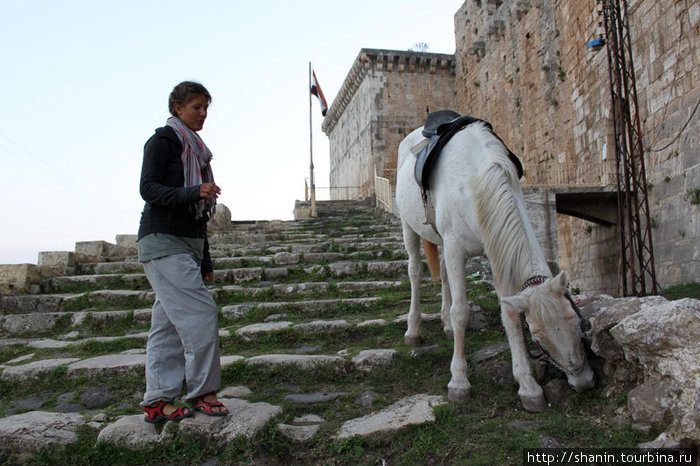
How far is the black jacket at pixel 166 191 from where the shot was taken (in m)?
2.84

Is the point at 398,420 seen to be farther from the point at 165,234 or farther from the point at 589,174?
the point at 589,174

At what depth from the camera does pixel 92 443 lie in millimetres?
2797

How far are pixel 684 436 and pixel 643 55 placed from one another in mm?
9710

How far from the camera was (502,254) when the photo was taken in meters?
2.98

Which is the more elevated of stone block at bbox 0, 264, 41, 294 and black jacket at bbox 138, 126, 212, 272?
black jacket at bbox 138, 126, 212, 272

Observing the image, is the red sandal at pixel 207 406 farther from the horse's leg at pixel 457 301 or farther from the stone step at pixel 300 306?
the stone step at pixel 300 306

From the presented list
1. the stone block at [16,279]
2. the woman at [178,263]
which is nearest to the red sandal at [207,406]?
the woman at [178,263]

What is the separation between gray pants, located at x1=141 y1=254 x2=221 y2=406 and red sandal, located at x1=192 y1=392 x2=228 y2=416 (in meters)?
0.05

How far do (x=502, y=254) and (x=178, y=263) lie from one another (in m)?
1.92

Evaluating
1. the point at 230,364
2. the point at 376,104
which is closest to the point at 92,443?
the point at 230,364

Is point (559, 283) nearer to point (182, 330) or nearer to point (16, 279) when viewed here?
point (182, 330)

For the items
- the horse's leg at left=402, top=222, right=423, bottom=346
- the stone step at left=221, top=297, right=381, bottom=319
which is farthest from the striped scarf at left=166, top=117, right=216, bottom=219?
the stone step at left=221, top=297, right=381, bottom=319

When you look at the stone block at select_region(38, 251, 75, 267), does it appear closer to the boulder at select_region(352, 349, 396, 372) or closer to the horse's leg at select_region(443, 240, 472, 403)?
the boulder at select_region(352, 349, 396, 372)

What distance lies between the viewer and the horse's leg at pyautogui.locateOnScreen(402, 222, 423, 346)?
4434mm
